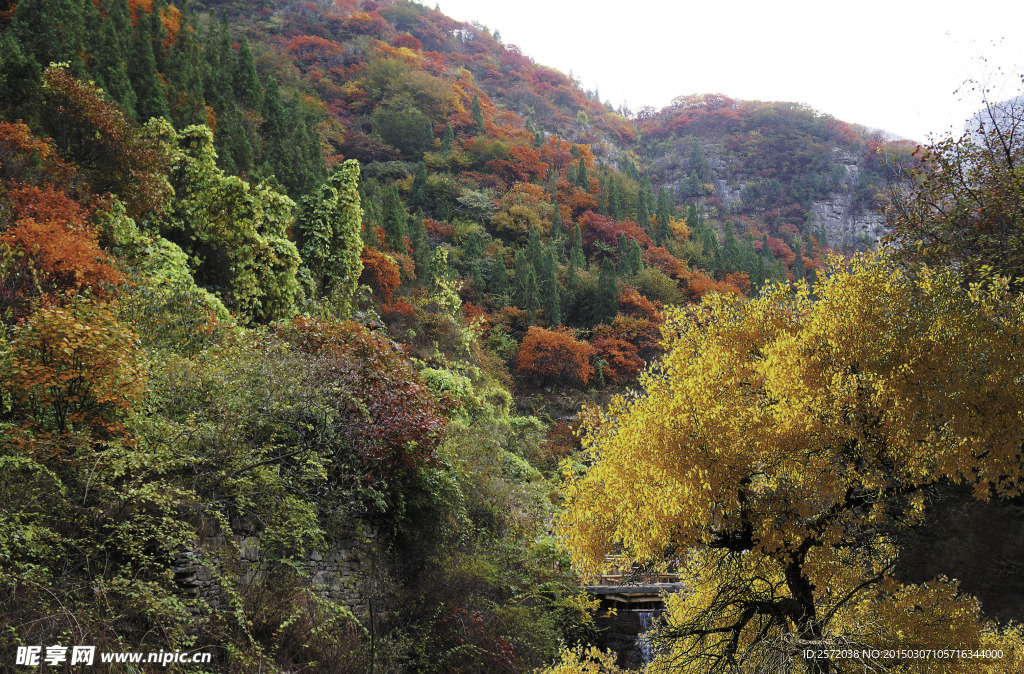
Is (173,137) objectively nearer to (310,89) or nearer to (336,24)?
(310,89)

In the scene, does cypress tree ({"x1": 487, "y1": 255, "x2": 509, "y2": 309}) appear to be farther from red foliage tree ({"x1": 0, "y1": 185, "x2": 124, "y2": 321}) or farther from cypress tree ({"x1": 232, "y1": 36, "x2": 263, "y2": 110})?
red foliage tree ({"x1": 0, "y1": 185, "x2": 124, "y2": 321})

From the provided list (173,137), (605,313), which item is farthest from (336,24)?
(173,137)

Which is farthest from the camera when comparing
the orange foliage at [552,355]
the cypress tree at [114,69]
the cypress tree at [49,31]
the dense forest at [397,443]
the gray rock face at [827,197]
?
the gray rock face at [827,197]

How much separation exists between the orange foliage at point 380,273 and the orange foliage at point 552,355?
9069 mm

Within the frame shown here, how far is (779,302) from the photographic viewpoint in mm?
10258

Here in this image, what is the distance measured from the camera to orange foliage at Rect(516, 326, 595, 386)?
3172 centimetres

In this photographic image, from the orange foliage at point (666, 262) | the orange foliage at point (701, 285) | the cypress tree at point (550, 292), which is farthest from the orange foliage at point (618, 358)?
the orange foliage at point (666, 262)

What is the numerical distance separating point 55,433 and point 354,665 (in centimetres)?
508

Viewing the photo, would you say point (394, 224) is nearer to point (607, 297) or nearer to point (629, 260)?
point (607, 297)

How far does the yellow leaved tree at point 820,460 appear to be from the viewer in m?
7.55

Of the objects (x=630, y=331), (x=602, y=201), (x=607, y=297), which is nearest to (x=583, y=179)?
(x=602, y=201)

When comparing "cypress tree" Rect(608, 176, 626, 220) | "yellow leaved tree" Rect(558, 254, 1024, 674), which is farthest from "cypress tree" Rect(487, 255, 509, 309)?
"yellow leaved tree" Rect(558, 254, 1024, 674)

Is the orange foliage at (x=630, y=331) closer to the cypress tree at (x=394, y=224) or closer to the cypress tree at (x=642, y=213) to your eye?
the cypress tree at (x=394, y=224)

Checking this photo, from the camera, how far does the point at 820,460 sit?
801 cm
